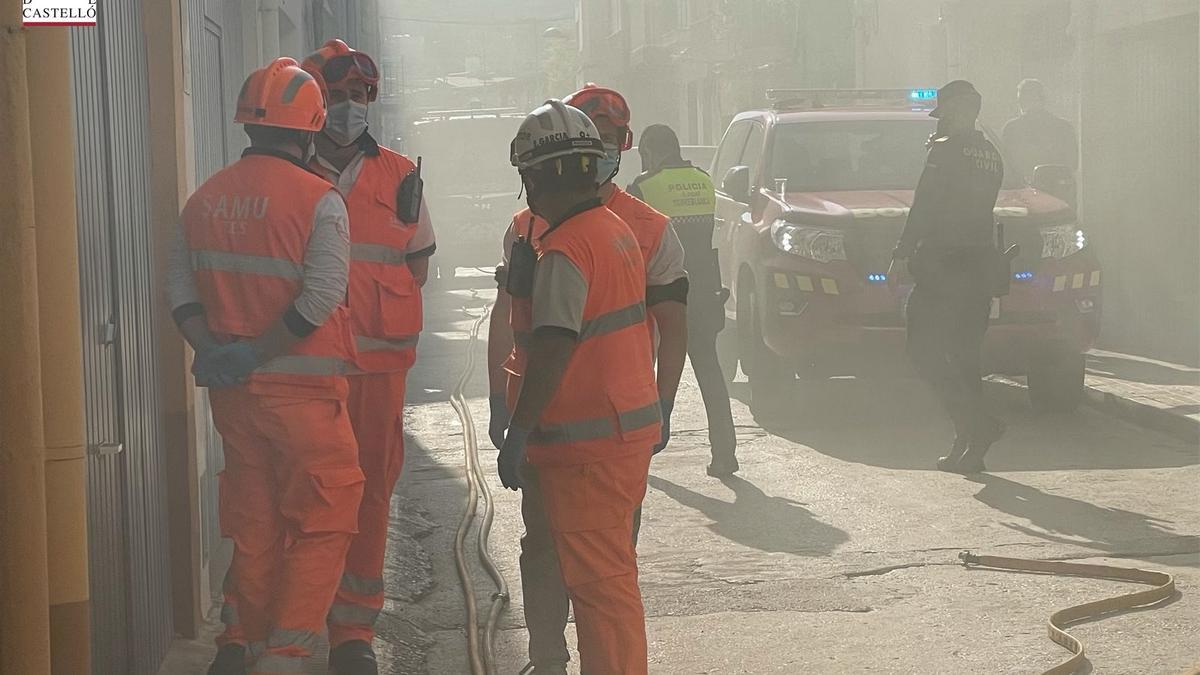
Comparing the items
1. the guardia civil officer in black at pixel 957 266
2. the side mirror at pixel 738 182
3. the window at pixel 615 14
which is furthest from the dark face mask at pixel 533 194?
the window at pixel 615 14

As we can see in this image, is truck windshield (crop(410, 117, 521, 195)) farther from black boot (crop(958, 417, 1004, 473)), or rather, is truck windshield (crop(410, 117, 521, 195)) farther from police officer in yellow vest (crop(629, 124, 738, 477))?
black boot (crop(958, 417, 1004, 473))

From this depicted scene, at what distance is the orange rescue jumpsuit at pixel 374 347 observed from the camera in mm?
5730

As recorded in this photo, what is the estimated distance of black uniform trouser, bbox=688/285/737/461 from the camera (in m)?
9.04

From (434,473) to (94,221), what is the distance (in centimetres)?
501

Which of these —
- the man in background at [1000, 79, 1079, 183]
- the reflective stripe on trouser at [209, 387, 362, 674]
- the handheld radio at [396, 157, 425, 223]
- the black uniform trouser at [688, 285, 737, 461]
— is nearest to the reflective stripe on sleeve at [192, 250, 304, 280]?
the reflective stripe on trouser at [209, 387, 362, 674]

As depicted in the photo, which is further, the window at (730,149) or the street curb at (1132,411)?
the window at (730,149)

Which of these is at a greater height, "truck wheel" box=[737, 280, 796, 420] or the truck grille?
the truck grille

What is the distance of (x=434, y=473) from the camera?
32.2 ft

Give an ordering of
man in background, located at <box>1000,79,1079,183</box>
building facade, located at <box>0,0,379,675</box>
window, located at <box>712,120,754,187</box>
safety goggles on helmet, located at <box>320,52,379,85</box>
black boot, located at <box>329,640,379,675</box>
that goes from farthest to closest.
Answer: man in background, located at <box>1000,79,1079,183</box>
window, located at <box>712,120,754,187</box>
safety goggles on helmet, located at <box>320,52,379,85</box>
black boot, located at <box>329,640,379,675</box>
building facade, located at <box>0,0,379,675</box>

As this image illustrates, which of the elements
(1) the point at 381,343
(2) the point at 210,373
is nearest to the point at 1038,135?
(1) the point at 381,343

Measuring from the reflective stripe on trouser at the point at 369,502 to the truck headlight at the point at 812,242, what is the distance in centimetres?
536

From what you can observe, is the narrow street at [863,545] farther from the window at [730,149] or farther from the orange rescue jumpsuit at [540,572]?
the window at [730,149]

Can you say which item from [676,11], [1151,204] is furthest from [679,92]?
[1151,204]


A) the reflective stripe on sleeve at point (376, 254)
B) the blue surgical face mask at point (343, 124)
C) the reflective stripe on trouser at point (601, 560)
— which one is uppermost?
the blue surgical face mask at point (343, 124)
